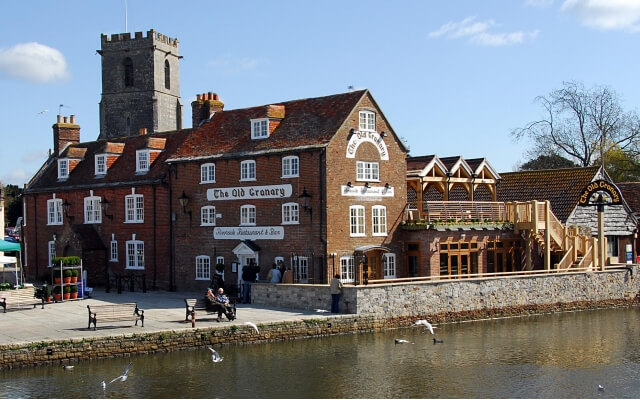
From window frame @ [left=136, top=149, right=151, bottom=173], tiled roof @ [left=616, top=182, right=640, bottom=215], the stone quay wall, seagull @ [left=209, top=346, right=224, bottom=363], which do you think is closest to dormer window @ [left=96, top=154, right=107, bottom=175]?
window frame @ [left=136, top=149, right=151, bottom=173]

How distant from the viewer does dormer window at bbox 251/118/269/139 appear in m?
36.0

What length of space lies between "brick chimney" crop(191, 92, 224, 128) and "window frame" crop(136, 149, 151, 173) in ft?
8.77

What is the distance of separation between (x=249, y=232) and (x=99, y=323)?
9958 mm

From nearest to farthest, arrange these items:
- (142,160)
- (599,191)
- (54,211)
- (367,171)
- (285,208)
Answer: (285,208), (367,171), (599,191), (142,160), (54,211)

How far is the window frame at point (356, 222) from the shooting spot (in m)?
33.7

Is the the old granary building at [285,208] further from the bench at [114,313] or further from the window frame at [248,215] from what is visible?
the bench at [114,313]

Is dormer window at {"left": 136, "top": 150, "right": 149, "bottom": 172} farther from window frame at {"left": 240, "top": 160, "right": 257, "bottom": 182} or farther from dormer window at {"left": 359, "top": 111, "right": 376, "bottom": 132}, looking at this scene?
dormer window at {"left": 359, "top": 111, "right": 376, "bottom": 132}

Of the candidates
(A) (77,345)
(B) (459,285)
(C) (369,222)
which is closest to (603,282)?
(B) (459,285)

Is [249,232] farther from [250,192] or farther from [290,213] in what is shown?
[290,213]

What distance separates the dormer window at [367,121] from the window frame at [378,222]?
3222 mm

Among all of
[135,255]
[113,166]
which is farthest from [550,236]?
[113,166]

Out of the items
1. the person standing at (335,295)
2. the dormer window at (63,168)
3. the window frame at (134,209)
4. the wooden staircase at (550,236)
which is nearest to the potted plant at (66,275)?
the window frame at (134,209)

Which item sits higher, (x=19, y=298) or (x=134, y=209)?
(x=134, y=209)

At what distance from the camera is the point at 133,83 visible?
7100 cm
